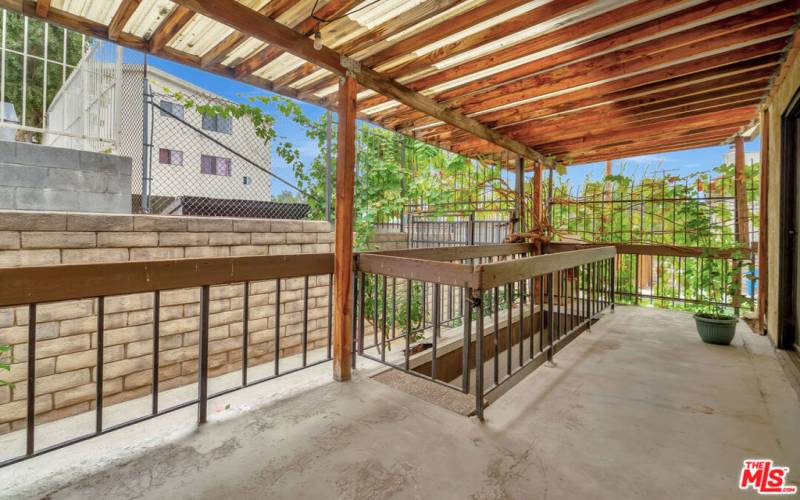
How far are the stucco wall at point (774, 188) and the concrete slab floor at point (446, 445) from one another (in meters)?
0.98

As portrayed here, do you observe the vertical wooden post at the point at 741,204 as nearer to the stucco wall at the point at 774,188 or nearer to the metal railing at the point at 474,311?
the stucco wall at the point at 774,188

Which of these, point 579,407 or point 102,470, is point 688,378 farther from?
point 102,470

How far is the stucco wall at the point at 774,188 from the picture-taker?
2739 millimetres

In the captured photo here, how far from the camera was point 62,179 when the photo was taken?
2.92m

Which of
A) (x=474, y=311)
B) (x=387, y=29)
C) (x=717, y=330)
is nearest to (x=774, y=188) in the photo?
(x=717, y=330)

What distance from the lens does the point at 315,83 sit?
2.63m

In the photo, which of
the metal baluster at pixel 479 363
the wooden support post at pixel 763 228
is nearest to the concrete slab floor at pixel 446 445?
the metal baluster at pixel 479 363

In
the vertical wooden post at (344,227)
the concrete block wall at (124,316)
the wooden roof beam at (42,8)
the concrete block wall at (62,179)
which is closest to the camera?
the wooden roof beam at (42,8)

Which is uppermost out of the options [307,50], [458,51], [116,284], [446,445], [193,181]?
[193,181]

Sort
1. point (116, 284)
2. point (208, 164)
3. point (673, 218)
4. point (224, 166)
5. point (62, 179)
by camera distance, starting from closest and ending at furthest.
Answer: point (116, 284) → point (62, 179) → point (673, 218) → point (224, 166) → point (208, 164)

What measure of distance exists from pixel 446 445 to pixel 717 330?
291cm

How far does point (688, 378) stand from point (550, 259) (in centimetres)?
118

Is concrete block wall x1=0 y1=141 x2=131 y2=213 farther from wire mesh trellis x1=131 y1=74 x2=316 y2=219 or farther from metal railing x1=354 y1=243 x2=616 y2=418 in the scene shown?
metal railing x1=354 y1=243 x2=616 y2=418

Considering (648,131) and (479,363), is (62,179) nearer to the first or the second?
(479,363)
